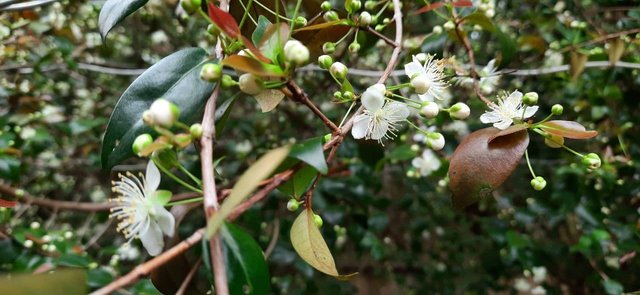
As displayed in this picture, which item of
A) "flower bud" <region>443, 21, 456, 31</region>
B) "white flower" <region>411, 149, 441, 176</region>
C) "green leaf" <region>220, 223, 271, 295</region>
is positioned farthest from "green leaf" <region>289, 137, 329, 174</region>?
"white flower" <region>411, 149, 441, 176</region>

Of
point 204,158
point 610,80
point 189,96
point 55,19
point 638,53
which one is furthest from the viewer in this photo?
point 55,19

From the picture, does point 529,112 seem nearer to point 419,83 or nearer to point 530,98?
point 530,98

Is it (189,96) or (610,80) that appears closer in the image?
(189,96)

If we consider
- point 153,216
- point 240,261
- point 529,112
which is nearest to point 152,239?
point 153,216

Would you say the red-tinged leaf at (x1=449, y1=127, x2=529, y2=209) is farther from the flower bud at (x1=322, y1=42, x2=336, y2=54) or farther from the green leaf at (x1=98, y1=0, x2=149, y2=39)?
the green leaf at (x1=98, y1=0, x2=149, y2=39)

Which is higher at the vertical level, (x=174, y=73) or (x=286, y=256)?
(x=174, y=73)

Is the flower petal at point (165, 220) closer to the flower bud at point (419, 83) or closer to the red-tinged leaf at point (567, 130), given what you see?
the flower bud at point (419, 83)

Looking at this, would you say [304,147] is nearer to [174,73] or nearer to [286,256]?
[174,73]

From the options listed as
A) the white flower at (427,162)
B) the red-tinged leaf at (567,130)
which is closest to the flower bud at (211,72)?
the red-tinged leaf at (567,130)

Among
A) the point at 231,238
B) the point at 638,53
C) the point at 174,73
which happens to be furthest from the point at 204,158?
the point at 638,53
